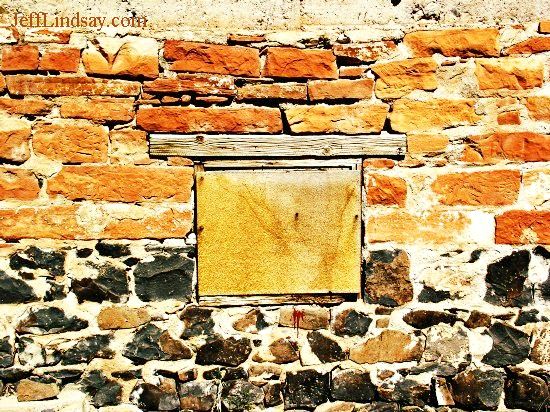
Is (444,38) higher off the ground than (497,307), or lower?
higher

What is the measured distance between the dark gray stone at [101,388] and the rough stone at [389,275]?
1.40 meters

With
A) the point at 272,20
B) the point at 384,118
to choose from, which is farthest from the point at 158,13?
the point at 384,118

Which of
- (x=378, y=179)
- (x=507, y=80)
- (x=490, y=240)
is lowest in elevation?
(x=490, y=240)

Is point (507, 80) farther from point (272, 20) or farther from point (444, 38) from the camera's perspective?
point (272, 20)

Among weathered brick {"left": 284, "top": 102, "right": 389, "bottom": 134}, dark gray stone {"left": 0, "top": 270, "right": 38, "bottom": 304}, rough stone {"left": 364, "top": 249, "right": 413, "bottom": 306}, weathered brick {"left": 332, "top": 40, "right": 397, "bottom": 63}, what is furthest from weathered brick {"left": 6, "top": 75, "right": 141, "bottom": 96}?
rough stone {"left": 364, "top": 249, "right": 413, "bottom": 306}

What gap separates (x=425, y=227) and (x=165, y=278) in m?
1.36

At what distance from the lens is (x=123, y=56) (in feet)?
8.98

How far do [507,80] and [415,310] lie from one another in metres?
1.27

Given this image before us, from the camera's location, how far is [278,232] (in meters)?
2.88

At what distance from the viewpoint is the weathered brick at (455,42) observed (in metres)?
2.83

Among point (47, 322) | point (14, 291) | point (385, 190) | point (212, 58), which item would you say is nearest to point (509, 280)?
point (385, 190)

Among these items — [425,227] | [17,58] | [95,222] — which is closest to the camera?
[17,58]

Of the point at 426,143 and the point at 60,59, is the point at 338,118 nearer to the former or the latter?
the point at 426,143

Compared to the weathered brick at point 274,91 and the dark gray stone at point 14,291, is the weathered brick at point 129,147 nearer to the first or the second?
the weathered brick at point 274,91
